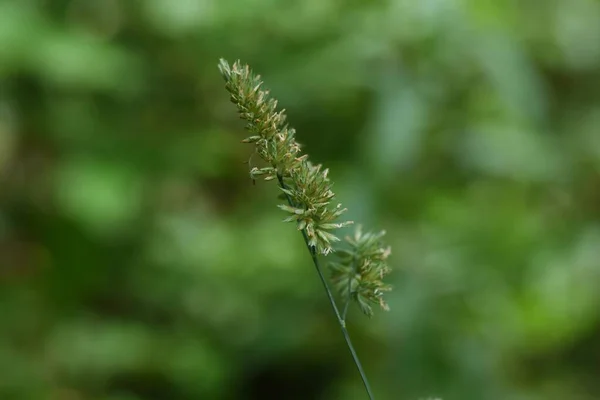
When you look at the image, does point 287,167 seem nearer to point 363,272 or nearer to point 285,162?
point 285,162

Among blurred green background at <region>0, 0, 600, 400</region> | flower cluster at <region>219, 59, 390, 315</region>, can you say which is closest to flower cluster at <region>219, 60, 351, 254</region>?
flower cluster at <region>219, 59, 390, 315</region>

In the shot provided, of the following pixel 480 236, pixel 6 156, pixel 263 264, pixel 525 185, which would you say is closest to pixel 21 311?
pixel 6 156

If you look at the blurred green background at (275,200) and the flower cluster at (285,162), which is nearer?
the flower cluster at (285,162)

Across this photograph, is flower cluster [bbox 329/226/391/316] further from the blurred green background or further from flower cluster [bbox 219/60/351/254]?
the blurred green background

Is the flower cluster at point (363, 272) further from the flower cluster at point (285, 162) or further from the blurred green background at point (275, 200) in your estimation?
the blurred green background at point (275, 200)

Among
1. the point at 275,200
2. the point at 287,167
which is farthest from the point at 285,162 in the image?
the point at 275,200

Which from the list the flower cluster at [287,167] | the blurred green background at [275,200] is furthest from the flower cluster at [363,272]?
the blurred green background at [275,200]
